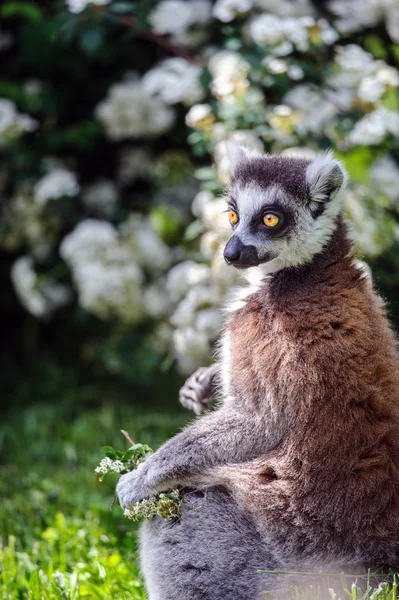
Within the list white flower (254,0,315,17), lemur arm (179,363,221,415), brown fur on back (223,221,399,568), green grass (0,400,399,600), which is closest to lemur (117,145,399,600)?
brown fur on back (223,221,399,568)

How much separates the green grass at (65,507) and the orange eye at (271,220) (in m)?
1.65

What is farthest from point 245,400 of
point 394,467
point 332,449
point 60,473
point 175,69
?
point 175,69

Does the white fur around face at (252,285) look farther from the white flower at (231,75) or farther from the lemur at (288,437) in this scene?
the white flower at (231,75)

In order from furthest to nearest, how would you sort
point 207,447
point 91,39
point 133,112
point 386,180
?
1. point 133,112
2. point 91,39
3. point 386,180
4. point 207,447

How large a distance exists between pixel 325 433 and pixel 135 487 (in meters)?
0.79

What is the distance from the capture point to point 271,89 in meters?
5.39

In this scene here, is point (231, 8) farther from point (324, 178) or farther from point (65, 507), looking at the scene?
point (65, 507)

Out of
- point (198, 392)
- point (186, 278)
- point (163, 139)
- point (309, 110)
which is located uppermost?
point (309, 110)

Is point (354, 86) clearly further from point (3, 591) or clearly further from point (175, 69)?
point (3, 591)

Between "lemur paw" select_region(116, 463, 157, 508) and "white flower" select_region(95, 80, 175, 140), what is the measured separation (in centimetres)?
329

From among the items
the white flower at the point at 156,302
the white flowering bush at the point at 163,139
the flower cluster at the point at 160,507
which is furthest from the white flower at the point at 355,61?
the flower cluster at the point at 160,507

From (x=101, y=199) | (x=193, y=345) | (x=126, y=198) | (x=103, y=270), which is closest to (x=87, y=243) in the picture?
(x=103, y=270)

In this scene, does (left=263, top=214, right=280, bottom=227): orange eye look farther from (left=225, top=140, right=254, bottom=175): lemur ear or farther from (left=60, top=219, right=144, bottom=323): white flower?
(left=60, top=219, right=144, bottom=323): white flower

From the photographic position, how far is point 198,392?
13.4 feet
